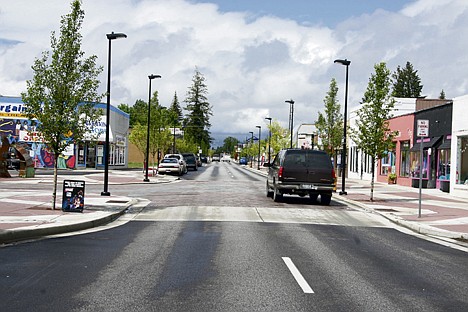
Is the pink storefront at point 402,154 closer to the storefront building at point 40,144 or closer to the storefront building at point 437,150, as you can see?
the storefront building at point 437,150

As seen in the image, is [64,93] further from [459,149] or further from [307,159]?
[459,149]

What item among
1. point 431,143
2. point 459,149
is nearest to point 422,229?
point 459,149

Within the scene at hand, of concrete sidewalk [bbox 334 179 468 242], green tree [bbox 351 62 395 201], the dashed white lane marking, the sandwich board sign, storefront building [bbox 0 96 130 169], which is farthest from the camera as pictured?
storefront building [bbox 0 96 130 169]

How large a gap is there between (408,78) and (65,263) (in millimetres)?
94386

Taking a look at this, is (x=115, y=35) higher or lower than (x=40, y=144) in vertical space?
higher

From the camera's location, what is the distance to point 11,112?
49969 millimetres

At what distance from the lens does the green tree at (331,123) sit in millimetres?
39531

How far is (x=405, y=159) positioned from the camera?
37594 mm

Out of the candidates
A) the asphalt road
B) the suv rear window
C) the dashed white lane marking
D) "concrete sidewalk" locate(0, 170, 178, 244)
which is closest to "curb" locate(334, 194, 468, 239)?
the asphalt road

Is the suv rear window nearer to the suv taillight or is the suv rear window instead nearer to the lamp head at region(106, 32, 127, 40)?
the suv taillight

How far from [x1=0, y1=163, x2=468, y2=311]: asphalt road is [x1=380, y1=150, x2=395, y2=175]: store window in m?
27.3

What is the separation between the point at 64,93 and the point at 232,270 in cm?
893

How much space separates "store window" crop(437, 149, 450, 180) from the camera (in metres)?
30.3

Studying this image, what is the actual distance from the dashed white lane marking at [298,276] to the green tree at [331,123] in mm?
30719
